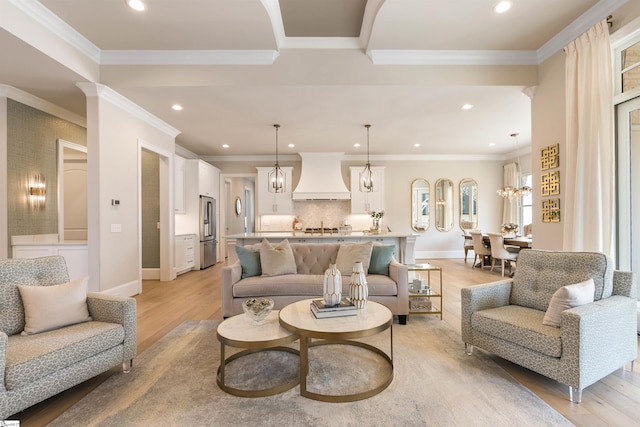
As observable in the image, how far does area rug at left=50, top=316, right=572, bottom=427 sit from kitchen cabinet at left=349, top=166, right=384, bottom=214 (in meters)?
5.57

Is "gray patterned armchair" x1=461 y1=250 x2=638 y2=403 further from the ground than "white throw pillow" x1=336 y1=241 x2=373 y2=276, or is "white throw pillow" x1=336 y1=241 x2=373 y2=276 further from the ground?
"white throw pillow" x1=336 y1=241 x2=373 y2=276

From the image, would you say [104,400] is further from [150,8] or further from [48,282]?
[150,8]

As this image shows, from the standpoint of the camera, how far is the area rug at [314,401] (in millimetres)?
1762

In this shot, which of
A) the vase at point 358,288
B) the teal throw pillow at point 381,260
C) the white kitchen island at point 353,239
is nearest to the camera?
the vase at point 358,288

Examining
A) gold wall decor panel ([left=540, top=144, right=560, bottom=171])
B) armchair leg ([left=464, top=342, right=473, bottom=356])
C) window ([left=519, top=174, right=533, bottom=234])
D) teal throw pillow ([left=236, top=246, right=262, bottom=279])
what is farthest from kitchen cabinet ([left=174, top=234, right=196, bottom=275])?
window ([left=519, top=174, right=533, bottom=234])

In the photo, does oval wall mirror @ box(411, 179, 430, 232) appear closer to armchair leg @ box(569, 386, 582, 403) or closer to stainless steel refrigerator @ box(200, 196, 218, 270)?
stainless steel refrigerator @ box(200, 196, 218, 270)

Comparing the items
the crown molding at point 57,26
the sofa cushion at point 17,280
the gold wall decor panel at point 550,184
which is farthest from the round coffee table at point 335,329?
the crown molding at point 57,26

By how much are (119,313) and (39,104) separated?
3.89 metres

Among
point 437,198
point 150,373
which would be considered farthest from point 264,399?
point 437,198

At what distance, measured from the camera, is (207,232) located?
7.07 meters

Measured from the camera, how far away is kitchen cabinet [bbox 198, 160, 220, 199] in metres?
6.91

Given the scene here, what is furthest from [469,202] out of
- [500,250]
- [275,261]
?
[275,261]

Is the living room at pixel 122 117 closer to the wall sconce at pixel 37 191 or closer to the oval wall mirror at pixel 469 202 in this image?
the wall sconce at pixel 37 191

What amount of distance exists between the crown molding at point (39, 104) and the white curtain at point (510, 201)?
9347mm
